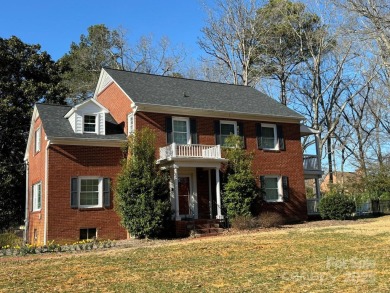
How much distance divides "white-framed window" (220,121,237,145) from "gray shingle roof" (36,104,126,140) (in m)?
5.21

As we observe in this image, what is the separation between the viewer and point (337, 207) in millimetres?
23406

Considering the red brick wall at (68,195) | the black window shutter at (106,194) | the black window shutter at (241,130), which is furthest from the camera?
the black window shutter at (241,130)

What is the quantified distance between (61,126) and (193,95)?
290 inches

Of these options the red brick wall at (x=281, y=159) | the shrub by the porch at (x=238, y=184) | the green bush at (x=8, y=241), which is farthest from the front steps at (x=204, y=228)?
the green bush at (x=8, y=241)

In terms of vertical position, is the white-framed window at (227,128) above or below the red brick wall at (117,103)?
below

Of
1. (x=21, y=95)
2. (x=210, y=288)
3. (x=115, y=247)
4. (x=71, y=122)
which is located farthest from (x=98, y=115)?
(x=210, y=288)

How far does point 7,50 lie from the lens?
29969 mm

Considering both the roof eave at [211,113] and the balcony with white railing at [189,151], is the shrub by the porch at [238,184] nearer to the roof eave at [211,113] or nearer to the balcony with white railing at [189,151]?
the balcony with white railing at [189,151]

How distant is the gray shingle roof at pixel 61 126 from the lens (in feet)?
65.1

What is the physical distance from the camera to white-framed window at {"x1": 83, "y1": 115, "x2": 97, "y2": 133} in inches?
827

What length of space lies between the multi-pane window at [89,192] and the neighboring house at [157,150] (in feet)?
0.15

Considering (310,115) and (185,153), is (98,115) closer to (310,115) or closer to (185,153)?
(185,153)

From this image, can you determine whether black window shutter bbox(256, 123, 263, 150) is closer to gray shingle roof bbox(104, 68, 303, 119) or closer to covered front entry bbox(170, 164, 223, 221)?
gray shingle roof bbox(104, 68, 303, 119)

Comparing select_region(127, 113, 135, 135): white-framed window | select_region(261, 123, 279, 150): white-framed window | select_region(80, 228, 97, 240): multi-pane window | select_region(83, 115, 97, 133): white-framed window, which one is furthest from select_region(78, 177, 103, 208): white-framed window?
select_region(261, 123, 279, 150): white-framed window
